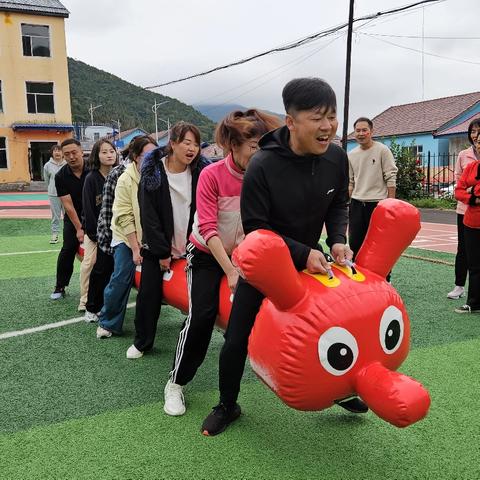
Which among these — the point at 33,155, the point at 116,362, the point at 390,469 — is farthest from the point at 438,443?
the point at 33,155

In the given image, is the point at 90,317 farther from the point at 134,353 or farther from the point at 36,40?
the point at 36,40

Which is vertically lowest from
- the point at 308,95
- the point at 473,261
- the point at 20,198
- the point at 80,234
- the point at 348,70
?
the point at 20,198

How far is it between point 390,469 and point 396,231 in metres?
1.13

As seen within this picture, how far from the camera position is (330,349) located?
210 cm

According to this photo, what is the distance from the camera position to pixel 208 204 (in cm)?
281

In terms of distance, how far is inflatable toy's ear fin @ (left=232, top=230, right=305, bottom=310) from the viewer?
6.39 feet

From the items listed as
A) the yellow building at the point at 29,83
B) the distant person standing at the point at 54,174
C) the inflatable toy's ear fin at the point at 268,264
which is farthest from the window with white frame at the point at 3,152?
the inflatable toy's ear fin at the point at 268,264

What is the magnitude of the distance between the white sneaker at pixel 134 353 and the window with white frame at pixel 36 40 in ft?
89.4

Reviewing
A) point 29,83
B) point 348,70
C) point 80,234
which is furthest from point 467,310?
point 29,83

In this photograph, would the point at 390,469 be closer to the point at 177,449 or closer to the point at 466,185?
the point at 177,449

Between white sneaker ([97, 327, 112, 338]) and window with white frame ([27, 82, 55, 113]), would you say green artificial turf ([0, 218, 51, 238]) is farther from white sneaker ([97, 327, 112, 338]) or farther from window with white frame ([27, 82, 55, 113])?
window with white frame ([27, 82, 55, 113])

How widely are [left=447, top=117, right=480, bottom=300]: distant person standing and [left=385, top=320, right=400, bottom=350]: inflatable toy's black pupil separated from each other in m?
3.33

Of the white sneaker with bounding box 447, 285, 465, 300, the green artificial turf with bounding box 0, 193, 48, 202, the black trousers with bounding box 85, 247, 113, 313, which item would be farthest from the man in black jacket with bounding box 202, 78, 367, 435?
the green artificial turf with bounding box 0, 193, 48, 202

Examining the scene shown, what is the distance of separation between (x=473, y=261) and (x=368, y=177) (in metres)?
1.43
